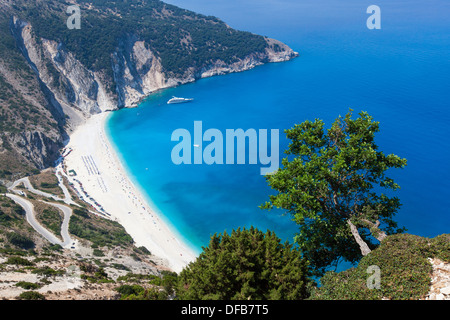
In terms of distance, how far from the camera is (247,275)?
18344 mm

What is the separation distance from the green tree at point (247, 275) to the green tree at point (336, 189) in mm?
2953

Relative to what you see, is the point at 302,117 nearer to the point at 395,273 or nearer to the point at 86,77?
the point at 86,77

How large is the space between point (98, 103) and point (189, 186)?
60427 mm

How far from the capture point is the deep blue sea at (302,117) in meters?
58.1

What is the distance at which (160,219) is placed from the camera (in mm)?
58312

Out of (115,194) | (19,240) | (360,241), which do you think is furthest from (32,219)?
(360,241)

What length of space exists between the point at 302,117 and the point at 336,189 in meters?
71.7

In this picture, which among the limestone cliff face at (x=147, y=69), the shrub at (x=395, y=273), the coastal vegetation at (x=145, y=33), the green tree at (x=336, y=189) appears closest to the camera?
the shrub at (x=395, y=273)

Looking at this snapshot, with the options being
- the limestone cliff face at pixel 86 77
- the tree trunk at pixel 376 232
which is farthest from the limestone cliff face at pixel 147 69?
the tree trunk at pixel 376 232

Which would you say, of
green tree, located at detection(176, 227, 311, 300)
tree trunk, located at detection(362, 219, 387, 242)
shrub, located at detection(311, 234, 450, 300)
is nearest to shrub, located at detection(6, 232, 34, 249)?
green tree, located at detection(176, 227, 311, 300)

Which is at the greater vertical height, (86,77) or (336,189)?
(86,77)

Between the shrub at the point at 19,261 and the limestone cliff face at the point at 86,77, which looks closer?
the shrub at the point at 19,261

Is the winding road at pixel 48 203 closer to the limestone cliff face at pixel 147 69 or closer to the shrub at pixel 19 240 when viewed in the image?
the shrub at pixel 19 240
